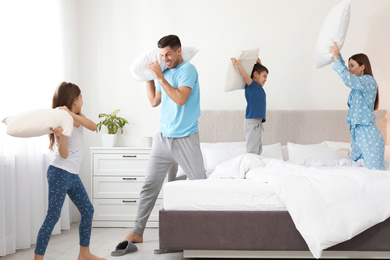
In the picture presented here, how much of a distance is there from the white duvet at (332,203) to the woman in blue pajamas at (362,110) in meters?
0.90

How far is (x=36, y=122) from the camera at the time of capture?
2305 millimetres

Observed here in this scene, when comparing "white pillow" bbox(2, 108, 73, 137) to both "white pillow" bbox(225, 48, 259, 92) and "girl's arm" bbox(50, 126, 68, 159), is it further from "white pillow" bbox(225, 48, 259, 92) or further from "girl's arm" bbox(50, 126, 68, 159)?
"white pillow" bbox(225, 48, 259, 92)

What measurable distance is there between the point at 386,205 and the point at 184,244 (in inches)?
44.8

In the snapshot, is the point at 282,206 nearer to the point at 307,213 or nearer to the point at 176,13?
the point at 307,213

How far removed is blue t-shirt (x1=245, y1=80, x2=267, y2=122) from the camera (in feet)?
12.7

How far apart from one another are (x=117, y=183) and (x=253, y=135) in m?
1.43

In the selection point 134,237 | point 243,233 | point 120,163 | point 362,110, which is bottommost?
point 134,237

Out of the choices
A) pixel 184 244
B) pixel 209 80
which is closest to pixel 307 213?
pixel 184 244

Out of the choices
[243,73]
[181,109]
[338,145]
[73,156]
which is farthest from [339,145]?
[73,156]

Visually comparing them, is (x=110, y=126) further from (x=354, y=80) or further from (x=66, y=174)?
(x=354, y=80)

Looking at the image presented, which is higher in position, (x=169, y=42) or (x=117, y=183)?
(x=169, y=42)

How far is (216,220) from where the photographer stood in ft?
7.86

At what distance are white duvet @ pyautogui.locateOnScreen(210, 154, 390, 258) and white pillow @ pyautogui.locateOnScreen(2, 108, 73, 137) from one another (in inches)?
48.4

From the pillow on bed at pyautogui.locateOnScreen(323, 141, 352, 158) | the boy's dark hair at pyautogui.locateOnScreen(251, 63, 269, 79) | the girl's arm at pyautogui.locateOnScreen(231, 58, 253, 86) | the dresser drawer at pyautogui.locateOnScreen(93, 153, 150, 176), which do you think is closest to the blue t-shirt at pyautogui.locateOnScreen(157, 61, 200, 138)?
the girl's arm at pyautogui.locateOnScreen(231, 58, 253, 86)
